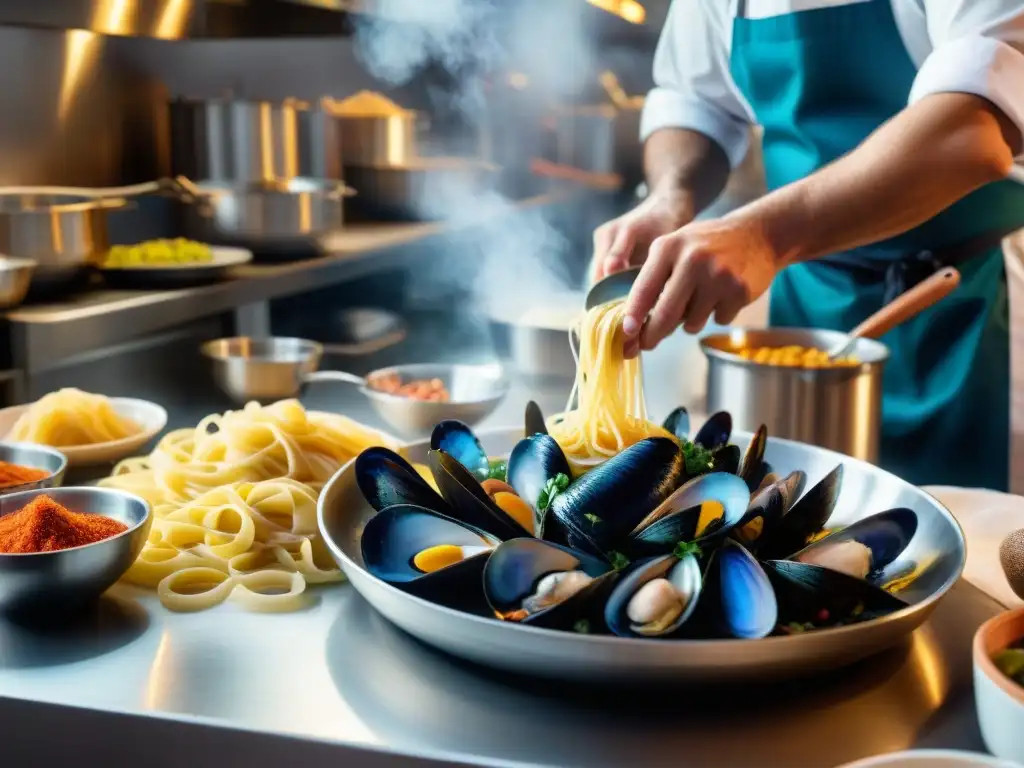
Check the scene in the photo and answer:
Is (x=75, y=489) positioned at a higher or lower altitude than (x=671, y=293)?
lower

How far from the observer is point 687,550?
3.37ft

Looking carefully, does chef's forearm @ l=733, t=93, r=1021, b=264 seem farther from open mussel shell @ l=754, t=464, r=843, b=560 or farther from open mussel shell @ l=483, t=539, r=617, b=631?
open mussel shell @ l=483, t=539, r=617, b=631

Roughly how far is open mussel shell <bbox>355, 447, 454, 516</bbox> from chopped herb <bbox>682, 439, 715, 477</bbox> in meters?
0.28

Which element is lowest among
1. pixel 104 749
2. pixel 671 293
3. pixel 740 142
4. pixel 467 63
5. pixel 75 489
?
pixel 104 749

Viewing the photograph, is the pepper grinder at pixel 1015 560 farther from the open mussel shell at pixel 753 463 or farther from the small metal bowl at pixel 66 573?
the small metal bowl at pixel 66 573

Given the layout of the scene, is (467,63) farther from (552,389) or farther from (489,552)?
(489,552)

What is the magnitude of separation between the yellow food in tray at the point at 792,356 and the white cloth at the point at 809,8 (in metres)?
0.47

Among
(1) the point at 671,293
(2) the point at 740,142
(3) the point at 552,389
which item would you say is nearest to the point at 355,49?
(2) the point at 740,142

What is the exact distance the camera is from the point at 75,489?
1.25 meters

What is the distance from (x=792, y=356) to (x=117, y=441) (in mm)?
1143

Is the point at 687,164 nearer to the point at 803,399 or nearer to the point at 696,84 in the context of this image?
the point at 696,84

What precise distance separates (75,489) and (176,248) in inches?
69.7

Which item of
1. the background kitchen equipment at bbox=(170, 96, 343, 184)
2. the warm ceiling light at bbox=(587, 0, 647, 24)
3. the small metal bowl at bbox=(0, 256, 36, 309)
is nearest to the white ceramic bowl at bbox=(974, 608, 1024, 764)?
the small metal bowl at bbox=(0, 256, 36, 309)

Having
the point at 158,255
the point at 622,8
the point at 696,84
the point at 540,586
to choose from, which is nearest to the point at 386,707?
the point at 540,586
